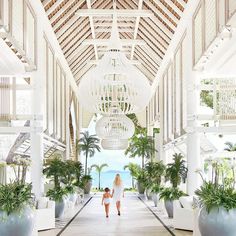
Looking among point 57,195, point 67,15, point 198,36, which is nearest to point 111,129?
point 67,15

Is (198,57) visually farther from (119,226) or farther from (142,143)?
(142,143)

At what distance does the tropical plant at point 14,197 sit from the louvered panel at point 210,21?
4.81m

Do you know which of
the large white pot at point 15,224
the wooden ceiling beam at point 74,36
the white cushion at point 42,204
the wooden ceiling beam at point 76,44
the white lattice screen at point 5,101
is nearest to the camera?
the large white pot at point 15,224

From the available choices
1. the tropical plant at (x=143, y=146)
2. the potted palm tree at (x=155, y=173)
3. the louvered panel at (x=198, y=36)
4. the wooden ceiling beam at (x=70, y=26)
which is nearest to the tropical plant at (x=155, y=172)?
the potted palm tree at (x=155, y=173)

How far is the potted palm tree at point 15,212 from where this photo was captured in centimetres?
980

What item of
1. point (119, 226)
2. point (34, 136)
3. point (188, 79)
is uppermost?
point (188, 79)

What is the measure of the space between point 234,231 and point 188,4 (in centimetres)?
788

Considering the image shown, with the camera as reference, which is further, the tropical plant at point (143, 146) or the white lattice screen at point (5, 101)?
the tropical plant at point (143, 146)

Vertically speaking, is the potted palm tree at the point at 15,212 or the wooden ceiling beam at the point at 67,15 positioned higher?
the wooden ceiling beam at the point at 67,15

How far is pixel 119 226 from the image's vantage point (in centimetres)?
1386

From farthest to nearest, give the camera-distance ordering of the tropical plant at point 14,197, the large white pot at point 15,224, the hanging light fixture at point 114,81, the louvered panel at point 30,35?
the louvered panel at point 30,35
the hanging light fixture at point 114,81
the tropical plant at point 14,197
the large white pot at point 15,224

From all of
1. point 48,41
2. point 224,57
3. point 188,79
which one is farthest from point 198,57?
point 48,41

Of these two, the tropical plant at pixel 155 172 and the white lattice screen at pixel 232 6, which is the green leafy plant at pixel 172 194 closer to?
the white lattice screen at pixel 232 6

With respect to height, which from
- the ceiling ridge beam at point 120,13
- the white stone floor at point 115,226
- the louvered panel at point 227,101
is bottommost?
the white stone floor at point 115,226
